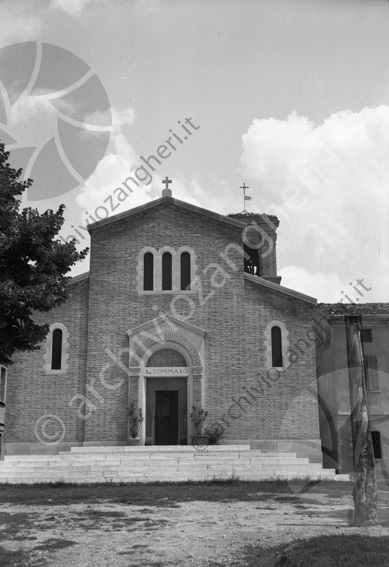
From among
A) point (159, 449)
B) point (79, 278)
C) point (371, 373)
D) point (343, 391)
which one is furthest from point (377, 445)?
point (79, 278)

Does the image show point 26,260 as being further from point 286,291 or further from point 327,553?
point 286,291

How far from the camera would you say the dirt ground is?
9.47m

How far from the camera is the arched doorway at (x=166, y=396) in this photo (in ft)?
86.5

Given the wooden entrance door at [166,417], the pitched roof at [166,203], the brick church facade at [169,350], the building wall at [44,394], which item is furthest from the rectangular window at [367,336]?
the building wall at [44,394]

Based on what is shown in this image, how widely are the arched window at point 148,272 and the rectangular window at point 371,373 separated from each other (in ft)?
31.3

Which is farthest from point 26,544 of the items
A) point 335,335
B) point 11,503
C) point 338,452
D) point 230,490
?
point 335,335

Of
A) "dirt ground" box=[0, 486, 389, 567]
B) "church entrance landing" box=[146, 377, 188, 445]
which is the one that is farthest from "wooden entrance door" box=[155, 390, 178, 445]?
"dirt ground" box=[0, 486, 389, 567]

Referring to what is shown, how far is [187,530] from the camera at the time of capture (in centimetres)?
1129

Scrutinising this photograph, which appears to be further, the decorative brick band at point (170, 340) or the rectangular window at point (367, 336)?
the rectangular window at point (367, 336)

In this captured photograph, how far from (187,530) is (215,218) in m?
18.0

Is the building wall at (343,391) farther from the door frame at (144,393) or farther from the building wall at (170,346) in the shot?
the door frame at (144,393)

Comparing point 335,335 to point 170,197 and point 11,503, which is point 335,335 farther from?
point 11,503

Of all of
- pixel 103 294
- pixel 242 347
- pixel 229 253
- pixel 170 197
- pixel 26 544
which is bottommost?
pixel 26 544

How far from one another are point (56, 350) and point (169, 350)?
15.0 feet
